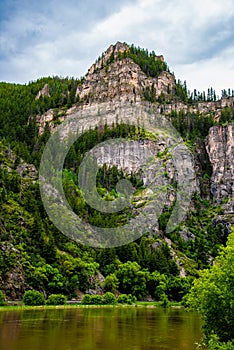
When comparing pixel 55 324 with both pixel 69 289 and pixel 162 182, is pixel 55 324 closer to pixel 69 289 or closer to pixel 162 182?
pixel 69 289

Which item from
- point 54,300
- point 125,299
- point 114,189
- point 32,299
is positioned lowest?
point 125,299

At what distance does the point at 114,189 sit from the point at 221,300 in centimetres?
11870

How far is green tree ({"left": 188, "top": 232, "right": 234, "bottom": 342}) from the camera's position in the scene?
25.0 m

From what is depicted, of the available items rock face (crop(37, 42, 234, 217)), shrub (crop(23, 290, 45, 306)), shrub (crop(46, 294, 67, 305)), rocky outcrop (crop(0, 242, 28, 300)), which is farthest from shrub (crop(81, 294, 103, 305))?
rock face (crop(37, 42, 234, 217))

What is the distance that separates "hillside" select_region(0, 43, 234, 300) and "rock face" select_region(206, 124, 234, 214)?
16.2 inches

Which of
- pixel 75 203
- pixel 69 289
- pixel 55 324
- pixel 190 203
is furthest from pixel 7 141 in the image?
pixel 55 324

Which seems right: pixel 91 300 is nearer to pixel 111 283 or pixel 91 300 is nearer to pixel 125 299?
pixel 125 299

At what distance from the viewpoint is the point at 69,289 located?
274 ft

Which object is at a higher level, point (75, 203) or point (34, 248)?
point (75, 203)

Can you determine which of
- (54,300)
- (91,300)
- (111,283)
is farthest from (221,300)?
(111,283)

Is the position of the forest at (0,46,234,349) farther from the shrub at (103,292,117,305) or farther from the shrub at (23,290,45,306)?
the shrub at (23,290,45,306)

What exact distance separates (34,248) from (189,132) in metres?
107

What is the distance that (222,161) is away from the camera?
155875 millimetres

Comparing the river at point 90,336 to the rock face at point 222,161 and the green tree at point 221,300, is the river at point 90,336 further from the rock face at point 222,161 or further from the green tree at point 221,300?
the rock face at point 222,161
